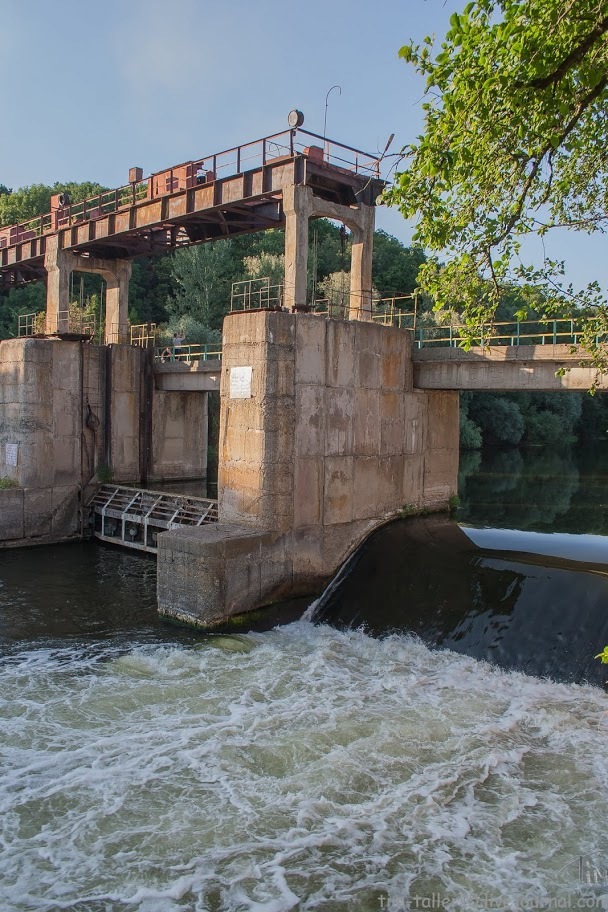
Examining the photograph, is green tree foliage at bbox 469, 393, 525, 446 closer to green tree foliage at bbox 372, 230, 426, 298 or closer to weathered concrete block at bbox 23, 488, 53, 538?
green tree foliage at bbox 372, 230, 426, 298

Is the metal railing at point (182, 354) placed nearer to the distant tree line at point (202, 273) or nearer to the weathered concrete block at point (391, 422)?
the distant tree line at point (202, 273)

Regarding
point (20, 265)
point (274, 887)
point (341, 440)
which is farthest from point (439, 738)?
point (20, 265)

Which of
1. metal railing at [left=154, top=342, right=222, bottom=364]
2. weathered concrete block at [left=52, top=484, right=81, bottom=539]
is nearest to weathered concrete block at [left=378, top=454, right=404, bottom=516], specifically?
metal railing at [left=154, top=342, right=222, bottom=364]

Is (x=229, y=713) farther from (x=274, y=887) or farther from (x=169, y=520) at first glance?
(x=169, y=520)

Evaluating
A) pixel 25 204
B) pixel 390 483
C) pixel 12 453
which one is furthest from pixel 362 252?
pixel 25 204

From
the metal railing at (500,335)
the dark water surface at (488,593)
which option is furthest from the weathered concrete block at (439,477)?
the metal railing at (500,335)

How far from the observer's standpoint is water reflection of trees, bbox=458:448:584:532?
24328 millimetres

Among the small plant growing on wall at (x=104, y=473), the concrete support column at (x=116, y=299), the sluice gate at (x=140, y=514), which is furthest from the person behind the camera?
the concrete support column at (x=116, y=299)

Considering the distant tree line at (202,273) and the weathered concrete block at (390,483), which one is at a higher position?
the distant tree line at (202,273)

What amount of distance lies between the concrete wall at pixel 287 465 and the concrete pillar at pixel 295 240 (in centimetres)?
468

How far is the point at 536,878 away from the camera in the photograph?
7.20 meters

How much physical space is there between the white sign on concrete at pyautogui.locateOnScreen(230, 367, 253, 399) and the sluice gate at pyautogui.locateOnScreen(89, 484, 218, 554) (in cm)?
394

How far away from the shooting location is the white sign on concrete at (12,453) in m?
21.3

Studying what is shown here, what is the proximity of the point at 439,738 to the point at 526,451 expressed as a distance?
154 feet
